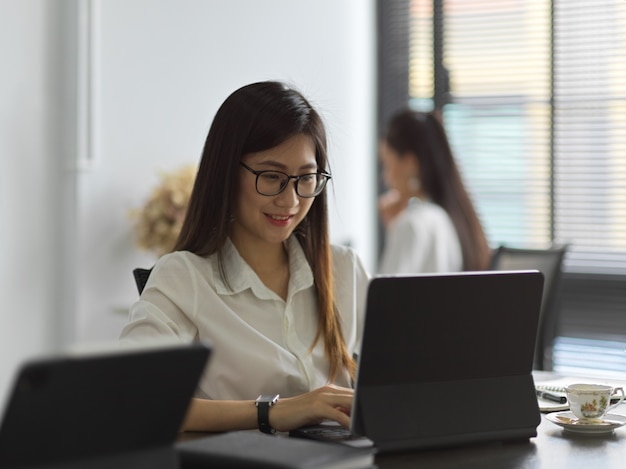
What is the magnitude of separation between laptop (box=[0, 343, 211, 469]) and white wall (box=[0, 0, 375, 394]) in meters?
1.30

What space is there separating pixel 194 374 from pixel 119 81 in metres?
2.35

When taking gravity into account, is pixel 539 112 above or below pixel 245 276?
above

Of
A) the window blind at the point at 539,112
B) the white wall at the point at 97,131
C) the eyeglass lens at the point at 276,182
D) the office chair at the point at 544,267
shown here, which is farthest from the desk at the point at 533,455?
the window blind at the point at 539,112

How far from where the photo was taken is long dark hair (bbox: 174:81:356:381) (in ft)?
6.57

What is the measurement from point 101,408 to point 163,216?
2189 mm

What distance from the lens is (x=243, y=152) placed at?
202 cm

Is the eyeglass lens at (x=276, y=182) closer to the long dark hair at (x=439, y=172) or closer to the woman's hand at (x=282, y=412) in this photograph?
the woman's hand at (x=282, y=412)

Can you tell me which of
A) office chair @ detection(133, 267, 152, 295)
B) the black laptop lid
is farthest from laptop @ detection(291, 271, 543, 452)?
office chair @ detection(133, 267, 152, 295)

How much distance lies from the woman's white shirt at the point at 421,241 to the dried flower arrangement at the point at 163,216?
3.45 feet

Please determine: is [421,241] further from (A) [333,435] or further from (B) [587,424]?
(A) [333,435]

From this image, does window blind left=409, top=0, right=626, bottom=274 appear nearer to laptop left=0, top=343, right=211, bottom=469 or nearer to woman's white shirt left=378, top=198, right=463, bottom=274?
woman's white shirt left=378, top=198, right=463, bottom=274

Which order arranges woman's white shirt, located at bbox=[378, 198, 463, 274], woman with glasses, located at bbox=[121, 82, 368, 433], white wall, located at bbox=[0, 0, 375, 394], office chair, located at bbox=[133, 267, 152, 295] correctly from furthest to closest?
woman's white shirt, located at bbox=[378, 198, 463, 274], white wall, located at bbox=[0, 0, 375, 394], office chair, located at bbox=[133, 267, 152, 295], woman with glasses, located at bbox=[121, 82, 368, 433]

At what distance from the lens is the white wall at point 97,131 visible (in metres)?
3.02

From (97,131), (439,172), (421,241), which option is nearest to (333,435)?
(97,131)
